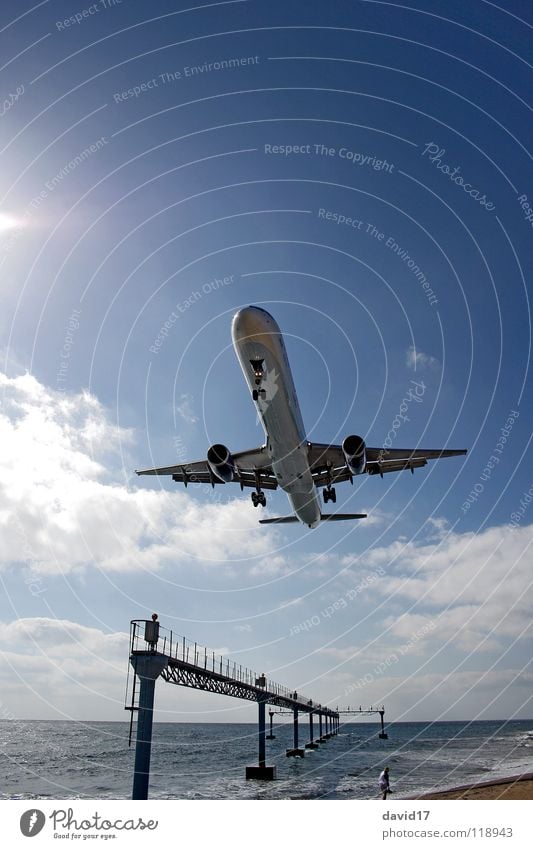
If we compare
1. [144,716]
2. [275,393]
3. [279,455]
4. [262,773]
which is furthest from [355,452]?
[262,773]

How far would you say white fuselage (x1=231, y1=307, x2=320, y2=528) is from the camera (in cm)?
2408

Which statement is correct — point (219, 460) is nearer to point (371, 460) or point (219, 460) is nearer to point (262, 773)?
point (371, 460)

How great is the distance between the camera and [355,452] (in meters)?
28.5

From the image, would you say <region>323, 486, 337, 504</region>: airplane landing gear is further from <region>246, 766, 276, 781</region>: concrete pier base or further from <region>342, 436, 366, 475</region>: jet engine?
<region>246, 766, 276, 781</region>: concrete pier base

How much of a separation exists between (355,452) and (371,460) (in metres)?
5.97

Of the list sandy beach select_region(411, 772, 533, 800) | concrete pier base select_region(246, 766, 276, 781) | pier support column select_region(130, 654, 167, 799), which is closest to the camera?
pier support column select_region(130, 654, 167, 799)

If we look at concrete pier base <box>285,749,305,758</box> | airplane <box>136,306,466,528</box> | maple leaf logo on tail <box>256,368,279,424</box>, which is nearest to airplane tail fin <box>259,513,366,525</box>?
airplane <box>136,306,466,528</box>

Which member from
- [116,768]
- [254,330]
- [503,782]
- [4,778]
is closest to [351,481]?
[254,330]

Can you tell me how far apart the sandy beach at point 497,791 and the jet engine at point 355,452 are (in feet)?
51.1

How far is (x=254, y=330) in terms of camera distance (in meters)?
23.9

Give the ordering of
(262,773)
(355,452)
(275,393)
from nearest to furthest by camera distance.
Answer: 1. (275,393)
2. (355,452)
3. (262,773)
